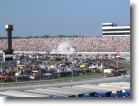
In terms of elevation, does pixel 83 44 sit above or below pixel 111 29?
below

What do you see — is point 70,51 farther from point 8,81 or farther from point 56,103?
point 56,103

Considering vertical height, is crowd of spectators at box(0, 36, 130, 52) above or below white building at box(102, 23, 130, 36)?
below

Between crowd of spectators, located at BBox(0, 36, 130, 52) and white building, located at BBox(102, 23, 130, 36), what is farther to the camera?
white building, located at BBox(102, 23, 130, 36)

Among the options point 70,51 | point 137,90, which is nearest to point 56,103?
point 137,90

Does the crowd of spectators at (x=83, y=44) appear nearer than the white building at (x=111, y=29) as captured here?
Yes

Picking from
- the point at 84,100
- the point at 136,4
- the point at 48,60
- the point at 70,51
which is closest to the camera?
the point at 136,4

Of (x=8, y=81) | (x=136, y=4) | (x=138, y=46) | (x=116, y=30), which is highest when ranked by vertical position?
(x=116, y=30)

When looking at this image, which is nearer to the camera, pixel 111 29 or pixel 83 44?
pixel 83 44

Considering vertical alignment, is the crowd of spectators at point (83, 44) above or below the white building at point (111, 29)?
below
